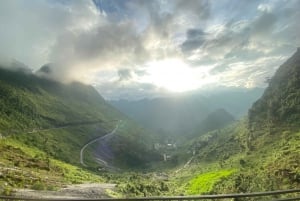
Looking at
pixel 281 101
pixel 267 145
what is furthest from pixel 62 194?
pixel 281 101

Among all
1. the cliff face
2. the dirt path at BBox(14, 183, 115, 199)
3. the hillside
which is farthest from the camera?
the cliff face

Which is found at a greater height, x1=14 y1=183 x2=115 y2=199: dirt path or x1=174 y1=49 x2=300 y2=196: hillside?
x1=174 y1=49 x2=300 y2=196: hillside

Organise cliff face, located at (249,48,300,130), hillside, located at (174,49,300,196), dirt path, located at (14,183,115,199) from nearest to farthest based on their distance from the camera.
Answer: dirt path, located at (14,183,115,199) → hillside, located at (174,49,300,196) → cliff face, located at (249,48,300,130)

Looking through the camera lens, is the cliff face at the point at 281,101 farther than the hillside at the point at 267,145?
Yes

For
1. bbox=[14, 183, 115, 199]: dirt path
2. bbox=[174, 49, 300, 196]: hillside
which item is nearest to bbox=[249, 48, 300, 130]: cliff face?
bbox=[174, 49, 300, 196]: hillside

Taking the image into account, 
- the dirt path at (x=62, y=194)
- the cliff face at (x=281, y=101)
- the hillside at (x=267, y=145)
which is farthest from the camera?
the cliff face at (x=281, y=101)

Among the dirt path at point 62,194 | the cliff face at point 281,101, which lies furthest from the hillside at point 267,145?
the dirt path at point 62,194

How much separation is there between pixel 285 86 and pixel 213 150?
47875 millimetres

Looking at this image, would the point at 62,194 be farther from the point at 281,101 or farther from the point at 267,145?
the point at 281,101

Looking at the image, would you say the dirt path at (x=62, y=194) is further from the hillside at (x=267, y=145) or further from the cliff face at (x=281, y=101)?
the cliff face at (x=281, y=101)

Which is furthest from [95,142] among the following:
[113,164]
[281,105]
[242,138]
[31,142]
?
[281,105]

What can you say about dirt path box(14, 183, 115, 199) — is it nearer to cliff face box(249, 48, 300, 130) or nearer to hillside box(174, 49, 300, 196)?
hillside box(174, 49, 300, 196)

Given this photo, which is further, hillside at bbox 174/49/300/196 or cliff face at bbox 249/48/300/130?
cliff face at bbox 249/48/300/130

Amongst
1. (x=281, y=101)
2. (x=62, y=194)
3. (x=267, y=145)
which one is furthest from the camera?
(x=281, y=101)
